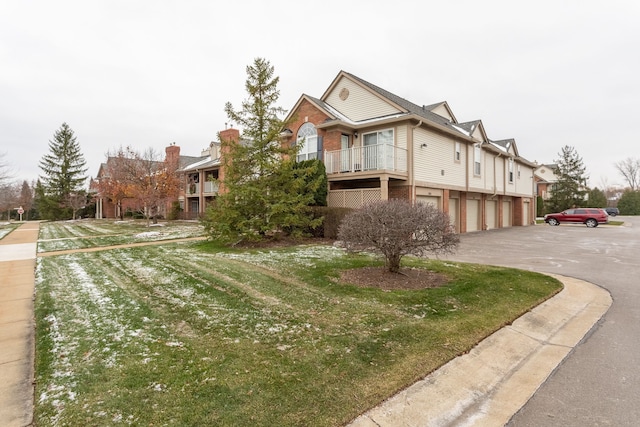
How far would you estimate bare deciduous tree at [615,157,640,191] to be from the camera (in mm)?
66875

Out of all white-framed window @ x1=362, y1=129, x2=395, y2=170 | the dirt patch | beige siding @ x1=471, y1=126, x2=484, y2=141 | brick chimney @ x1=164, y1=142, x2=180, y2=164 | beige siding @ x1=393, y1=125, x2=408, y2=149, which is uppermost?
brick chimney @ x1=164, y1=142, x2=180, y2=164

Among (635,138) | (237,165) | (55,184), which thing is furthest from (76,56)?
(635,138)

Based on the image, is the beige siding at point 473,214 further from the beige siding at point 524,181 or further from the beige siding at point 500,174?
the beige siding at point 524,181

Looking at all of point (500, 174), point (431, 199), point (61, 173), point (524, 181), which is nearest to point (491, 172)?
point (500, 174)

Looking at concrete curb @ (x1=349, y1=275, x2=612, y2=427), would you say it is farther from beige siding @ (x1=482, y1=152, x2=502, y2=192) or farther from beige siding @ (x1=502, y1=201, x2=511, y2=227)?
beige siding @ (x1=502, y1=201, x2=511, y2=227)

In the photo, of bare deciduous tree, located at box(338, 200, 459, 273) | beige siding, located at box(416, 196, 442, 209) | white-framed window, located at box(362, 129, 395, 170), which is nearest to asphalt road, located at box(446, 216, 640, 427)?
bare deciduous tree, located at box(338, 200, 459, 273)

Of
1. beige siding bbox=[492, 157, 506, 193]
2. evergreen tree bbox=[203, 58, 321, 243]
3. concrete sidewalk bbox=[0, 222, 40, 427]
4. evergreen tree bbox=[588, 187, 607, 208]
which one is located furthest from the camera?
evergreen tree bbox=[588, 187, 607, 208]

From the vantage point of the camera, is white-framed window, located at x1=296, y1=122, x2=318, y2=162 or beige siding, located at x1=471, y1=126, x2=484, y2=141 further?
beige siding, located at x1=471, y1=126, x2=484, y2=141

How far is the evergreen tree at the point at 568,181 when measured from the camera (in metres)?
38.1

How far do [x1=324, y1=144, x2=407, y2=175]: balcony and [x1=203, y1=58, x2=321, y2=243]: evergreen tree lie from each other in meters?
3.89

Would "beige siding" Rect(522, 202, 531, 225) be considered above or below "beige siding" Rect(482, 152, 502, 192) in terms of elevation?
below

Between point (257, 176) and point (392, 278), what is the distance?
7884 mm

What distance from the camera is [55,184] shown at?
42781mm

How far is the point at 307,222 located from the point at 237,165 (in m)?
3.63
